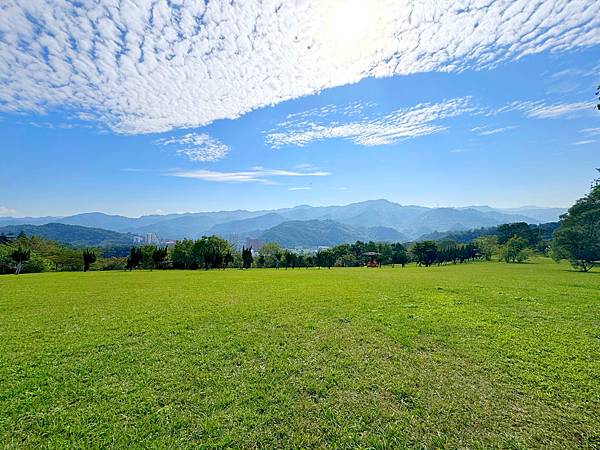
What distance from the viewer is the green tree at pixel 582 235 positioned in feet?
129

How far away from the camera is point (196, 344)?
300 inches

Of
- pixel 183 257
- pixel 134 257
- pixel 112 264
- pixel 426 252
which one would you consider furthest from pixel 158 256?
pixel 426 252

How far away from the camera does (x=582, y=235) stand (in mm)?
40281

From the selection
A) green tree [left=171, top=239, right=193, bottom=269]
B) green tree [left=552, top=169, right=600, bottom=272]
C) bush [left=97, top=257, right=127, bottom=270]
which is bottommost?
bush [left=97, top=257, right=127, bottom=270]

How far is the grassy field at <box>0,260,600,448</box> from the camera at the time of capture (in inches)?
161

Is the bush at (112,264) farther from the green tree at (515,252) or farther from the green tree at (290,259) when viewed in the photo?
the green tree at (515,252)

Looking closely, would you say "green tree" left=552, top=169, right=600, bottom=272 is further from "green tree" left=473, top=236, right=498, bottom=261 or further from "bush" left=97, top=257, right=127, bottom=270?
"bush" left=97, top=257, right=127, bottom=270

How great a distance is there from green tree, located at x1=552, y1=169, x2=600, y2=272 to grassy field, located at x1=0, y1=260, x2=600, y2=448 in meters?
40.3

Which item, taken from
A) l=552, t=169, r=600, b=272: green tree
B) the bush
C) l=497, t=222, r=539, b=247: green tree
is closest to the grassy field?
l=552, t=169, r=600, b=272: green tree

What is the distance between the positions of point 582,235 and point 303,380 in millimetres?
53243

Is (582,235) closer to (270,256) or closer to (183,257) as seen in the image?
(270,256)

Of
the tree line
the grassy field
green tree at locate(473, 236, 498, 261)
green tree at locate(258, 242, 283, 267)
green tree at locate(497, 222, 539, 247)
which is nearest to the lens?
the grassy field

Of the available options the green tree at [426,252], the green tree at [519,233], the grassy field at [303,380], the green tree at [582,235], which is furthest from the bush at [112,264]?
the green tree at [519,233]

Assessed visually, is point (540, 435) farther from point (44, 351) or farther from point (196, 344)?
point (44, 351)
